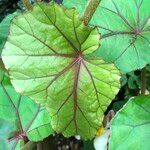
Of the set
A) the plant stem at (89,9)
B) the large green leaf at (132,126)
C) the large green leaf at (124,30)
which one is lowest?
the large green leaf at (132,126)

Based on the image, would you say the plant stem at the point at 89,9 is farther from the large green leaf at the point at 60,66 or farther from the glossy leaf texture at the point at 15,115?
the glossy leaf texture at the point at 15,115

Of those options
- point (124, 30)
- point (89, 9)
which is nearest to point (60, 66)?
point (89, 9)

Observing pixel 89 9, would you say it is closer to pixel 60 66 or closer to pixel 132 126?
pixel 60 66

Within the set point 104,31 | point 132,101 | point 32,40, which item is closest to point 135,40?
point 104,31

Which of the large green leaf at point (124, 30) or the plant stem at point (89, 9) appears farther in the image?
the large green leaf at point (124, 30)

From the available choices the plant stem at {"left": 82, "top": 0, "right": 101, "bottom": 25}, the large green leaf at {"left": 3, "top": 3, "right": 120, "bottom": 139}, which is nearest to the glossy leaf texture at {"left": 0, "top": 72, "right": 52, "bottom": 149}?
the large green leaf at {"left": 3, "top": 3, "right": 120, "bottom": 139}

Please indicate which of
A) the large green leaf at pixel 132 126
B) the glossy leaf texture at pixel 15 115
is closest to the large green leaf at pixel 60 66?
the large green leaf at pixel 132 126
